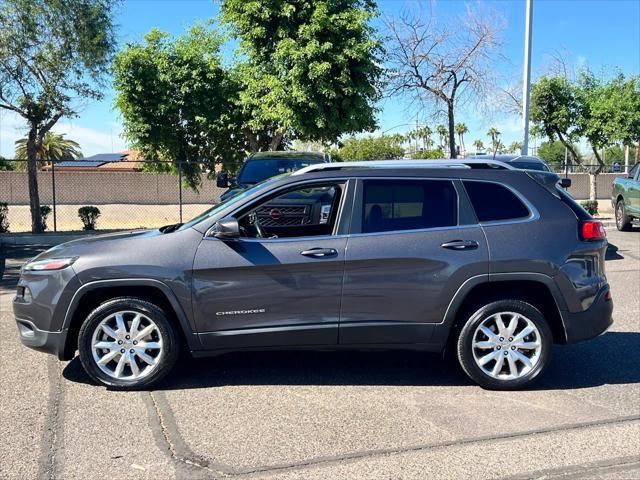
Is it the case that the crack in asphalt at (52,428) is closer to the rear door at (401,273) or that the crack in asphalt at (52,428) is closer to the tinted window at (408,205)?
the rear door at (401,273)

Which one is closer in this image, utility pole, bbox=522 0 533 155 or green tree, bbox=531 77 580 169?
utility pole, bbox=522 0 533 155

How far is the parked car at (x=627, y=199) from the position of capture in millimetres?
15258

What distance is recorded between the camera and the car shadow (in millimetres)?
5191

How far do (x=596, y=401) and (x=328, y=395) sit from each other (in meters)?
2.10

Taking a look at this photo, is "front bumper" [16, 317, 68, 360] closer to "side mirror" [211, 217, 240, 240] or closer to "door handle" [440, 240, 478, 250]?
"side mirror" [211, 217, 240, 240]

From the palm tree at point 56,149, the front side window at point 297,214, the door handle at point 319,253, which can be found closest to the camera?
the door handle at point 319,253

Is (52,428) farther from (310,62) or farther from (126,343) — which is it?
(310,62)

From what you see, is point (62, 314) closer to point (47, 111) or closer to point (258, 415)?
point (258, 415)

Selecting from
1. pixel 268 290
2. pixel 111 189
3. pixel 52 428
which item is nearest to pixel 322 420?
pixel 268 290

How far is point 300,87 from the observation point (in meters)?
15.9

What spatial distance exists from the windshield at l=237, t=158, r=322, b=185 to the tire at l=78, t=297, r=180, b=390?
6.98 m

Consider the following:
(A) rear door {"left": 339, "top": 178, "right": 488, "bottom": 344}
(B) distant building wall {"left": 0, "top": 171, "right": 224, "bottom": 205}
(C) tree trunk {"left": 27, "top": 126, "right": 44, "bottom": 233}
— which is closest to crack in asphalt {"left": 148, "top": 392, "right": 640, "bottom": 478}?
(A) rear door {"left": 339, "top": 178, "right": 488, "bottom": 344}

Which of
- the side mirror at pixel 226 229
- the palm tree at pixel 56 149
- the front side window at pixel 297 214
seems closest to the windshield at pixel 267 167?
the front side window at pixel 297 214

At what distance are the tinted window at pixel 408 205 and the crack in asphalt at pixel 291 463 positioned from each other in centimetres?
169
